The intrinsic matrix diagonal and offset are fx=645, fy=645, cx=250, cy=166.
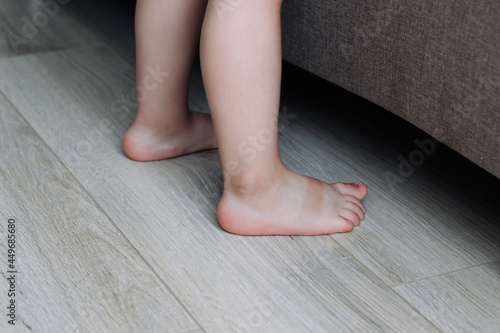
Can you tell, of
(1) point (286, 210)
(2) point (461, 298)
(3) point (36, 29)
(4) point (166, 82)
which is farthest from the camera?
(3) point (36, 29)

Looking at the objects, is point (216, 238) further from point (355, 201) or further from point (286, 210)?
point (355, 201)

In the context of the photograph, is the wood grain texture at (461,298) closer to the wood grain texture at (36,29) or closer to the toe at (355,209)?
the toe at (355,209)

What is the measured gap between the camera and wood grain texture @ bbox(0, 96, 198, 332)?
749 millimetres

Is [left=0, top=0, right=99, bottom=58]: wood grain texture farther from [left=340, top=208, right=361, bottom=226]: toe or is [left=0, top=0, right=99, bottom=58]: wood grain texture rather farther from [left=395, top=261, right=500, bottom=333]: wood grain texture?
[left=395, top=261, right=500, bottom=333]: wood grain texture

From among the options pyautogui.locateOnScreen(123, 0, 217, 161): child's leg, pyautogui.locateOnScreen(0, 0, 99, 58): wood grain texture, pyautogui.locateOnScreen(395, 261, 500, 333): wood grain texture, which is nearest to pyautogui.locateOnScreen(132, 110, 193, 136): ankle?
pyautogui.locateOnScreen(123, 0, 217, 161): child's leg

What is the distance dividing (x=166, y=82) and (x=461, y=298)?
56cm

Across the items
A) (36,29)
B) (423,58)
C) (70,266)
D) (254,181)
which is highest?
(423,58)

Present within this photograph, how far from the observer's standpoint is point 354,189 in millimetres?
1005

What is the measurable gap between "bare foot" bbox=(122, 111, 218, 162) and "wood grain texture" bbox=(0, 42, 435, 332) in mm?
16

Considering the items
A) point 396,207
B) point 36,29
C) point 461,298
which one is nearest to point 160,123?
point 396,207

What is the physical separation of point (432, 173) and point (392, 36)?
30cm

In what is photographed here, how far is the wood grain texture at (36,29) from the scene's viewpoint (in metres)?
1.61

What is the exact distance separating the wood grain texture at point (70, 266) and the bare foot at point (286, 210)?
0.15 metres

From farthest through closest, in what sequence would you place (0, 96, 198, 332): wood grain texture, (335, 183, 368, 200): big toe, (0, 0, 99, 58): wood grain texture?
1. (0, 0, 99, 58): wood grain texture
2. (335, 183, 368, 200): big toe
3. (0, 96, 198, 332): wood grain texture
